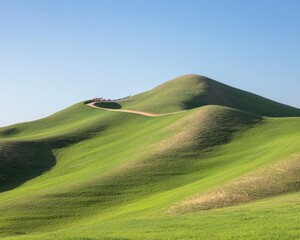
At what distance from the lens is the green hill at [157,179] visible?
20.0 m

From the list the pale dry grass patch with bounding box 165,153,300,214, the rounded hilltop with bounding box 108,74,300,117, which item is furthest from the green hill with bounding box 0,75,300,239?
the rounded hilltop with bounding box 108,74,300,117

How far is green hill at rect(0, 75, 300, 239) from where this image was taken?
65.7 feet

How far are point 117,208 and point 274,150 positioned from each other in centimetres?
Result: 1602

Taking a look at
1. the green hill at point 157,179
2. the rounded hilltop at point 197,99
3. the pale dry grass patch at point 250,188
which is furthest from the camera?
the rounded hilltop at point 197,99

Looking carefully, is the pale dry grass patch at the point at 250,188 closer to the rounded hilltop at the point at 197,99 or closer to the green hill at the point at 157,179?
the green hill at the point at 157,179

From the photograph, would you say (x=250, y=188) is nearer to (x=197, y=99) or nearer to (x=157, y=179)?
(x=157, y=179)

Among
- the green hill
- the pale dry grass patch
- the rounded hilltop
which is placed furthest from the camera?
the rounded hilltop

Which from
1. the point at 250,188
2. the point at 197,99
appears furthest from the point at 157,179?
the point at 197,99

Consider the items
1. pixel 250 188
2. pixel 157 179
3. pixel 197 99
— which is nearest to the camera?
pixel 250 188

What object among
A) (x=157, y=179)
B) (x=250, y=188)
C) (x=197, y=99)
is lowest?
(x=157, y=179)

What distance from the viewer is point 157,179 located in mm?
41219

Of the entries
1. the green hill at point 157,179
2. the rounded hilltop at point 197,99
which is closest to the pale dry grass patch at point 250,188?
the green hill at point 157,179

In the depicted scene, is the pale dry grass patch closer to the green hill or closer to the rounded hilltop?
the green hill

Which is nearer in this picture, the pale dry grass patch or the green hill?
the green hill
